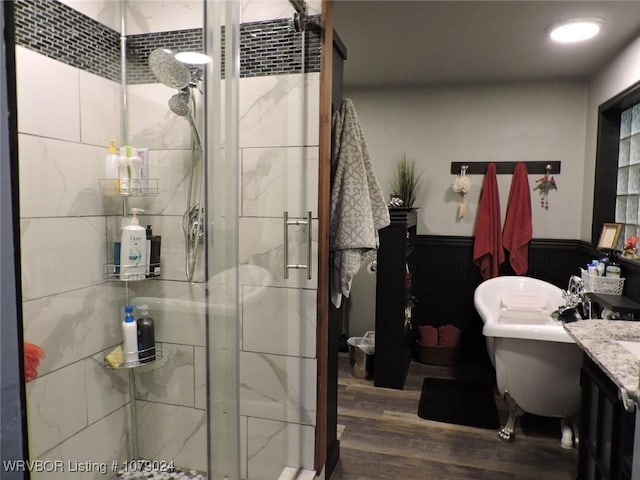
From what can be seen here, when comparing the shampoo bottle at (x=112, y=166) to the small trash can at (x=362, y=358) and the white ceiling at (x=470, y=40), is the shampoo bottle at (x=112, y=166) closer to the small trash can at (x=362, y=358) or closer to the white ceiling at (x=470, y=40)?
the white ceiling at (x=470, y=40)

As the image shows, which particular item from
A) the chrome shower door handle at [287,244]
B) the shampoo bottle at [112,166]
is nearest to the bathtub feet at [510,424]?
the chrome shower door handle at [287,244]

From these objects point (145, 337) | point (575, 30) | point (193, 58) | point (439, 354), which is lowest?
point (439, 354)

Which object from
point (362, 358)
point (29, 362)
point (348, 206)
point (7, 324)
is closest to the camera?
point (7, 324)

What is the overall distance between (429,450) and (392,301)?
3.54 ft

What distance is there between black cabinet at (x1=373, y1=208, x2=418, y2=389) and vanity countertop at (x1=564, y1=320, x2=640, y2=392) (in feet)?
5.26

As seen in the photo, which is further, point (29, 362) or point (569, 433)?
point (569, 433)

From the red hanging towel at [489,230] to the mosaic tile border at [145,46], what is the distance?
243 centimetres

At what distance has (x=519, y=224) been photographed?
388cm

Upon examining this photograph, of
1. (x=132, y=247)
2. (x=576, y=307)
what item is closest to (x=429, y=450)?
(x=576, y=307)

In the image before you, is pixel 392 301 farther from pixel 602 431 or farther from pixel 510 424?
pixel 602 431

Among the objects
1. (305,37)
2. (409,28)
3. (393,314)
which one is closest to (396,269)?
(393,314)

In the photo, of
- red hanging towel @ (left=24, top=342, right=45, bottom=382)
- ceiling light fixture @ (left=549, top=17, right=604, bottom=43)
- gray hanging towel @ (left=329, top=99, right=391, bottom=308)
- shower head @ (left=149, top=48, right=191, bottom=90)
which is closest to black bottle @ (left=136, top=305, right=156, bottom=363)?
gray hanging towel @ (left=329, top=99, right=391, bottom=308)

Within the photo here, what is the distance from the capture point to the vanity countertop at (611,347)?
1.30 metres

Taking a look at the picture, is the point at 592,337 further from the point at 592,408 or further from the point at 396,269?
the point at 396,269
